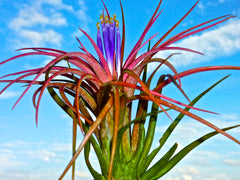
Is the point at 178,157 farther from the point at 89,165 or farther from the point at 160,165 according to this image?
the point at 89,165

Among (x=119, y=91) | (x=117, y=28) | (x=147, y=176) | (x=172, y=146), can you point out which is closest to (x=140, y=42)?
(x=117, y=28)

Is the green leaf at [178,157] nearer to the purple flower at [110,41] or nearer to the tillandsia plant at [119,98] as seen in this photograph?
the tillandsia plant at [119,98]

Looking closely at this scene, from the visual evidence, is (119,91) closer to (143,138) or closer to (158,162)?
(143,138)

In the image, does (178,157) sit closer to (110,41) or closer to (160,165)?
(160,165)

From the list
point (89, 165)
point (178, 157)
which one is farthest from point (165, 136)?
point (89, 165)

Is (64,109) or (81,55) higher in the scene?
(81,55)

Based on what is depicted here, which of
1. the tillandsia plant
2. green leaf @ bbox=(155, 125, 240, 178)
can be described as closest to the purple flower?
the tillandsia plant

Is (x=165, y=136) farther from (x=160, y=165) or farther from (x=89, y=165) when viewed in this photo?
(x=89, y=165)

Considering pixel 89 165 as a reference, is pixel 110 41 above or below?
above

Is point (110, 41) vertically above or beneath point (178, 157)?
above

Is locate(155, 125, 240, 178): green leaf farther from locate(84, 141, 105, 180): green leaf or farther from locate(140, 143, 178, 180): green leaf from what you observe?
locate(84, 141, 105, 180): green leaf

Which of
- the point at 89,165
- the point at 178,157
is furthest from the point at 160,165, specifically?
the point at 89,165
